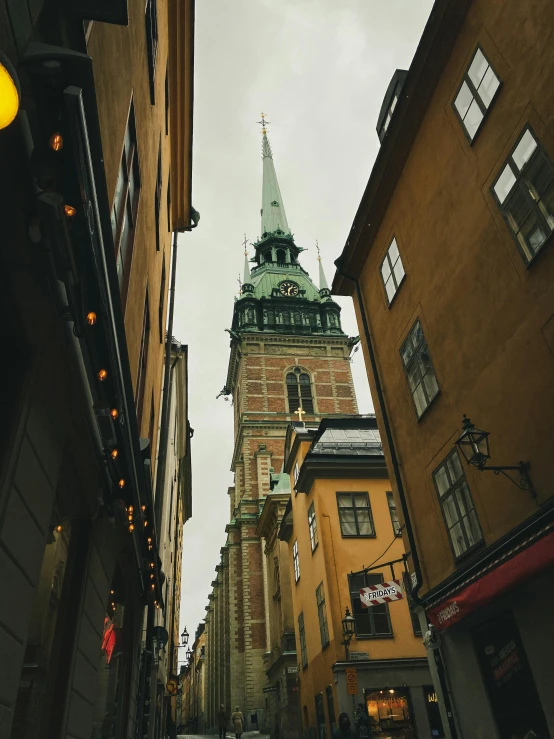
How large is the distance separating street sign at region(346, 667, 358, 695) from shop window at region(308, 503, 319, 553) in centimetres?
477

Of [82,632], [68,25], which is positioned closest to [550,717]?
[82,632]

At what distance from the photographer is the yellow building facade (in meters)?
16.9

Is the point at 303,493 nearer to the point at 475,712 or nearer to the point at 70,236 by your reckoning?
the point at 475,712

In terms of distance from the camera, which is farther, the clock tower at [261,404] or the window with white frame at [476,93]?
the clock tower at [261,404]

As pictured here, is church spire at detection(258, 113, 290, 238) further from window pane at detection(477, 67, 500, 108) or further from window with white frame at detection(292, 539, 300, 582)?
window pane at detection(477, 67, 500, 108)

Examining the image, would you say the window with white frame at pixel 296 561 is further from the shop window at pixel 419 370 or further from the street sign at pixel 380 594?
the shop window at pixel 419 370

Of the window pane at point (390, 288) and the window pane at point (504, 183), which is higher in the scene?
the window pane at point (390, 288)

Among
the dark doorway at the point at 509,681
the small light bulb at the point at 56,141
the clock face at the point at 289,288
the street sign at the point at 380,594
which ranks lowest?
Result: the dark doorway at the point at 509,681

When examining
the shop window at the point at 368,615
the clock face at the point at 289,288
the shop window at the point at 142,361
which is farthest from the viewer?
the clock face at the point at 289,288

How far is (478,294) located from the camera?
9.77 meters

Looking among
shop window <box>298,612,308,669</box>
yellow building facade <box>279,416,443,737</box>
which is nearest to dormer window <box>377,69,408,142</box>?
yellow building facade <box>279,416,443,737</box>

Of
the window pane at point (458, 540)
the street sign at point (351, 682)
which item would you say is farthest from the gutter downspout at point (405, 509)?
the street sign at point (351, 682)

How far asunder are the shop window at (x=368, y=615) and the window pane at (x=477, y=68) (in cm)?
1423

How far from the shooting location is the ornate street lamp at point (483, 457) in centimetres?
830
